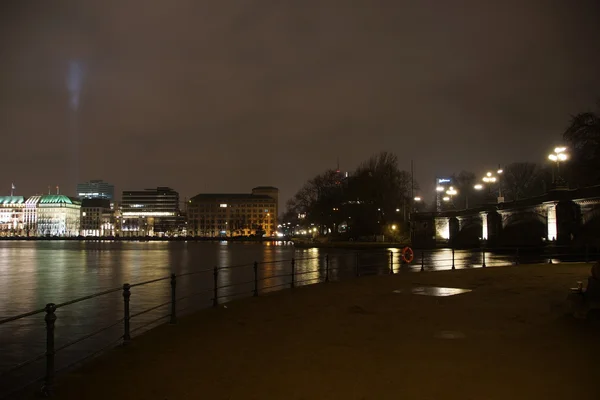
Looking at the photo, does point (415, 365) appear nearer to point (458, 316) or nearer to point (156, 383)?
point (156, 383)

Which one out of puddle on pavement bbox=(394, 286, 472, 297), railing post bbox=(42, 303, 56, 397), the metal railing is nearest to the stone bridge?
the metal railing

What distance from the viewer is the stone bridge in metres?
53.8

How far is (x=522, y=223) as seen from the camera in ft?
232

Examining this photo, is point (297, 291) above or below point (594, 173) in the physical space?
below

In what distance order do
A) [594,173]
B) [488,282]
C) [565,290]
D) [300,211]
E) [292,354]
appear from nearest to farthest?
1. [292,354]
2. [565,290]
3. [488,282]
4. [594,173]
5. [300,211]

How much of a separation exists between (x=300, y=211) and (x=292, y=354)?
12618 cm

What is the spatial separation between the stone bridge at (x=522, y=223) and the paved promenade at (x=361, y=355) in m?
36.0

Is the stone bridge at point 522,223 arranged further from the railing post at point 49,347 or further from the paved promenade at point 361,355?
the railing post at point 49,347

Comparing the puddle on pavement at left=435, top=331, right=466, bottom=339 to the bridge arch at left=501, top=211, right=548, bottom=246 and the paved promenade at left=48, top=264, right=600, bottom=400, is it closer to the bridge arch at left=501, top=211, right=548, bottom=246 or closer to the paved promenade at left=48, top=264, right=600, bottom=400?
the paved promenade at left=48, top=264, right=600, bottom=400

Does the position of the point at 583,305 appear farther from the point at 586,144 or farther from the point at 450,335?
the point at 586,144

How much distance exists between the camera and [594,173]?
5750 centimetres

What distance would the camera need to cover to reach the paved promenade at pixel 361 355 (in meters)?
7.80

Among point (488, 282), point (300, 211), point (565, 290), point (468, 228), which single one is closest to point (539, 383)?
point (565, 290)

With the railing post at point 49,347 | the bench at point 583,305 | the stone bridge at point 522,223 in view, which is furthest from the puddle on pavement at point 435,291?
the stone bridge at point 522,223
